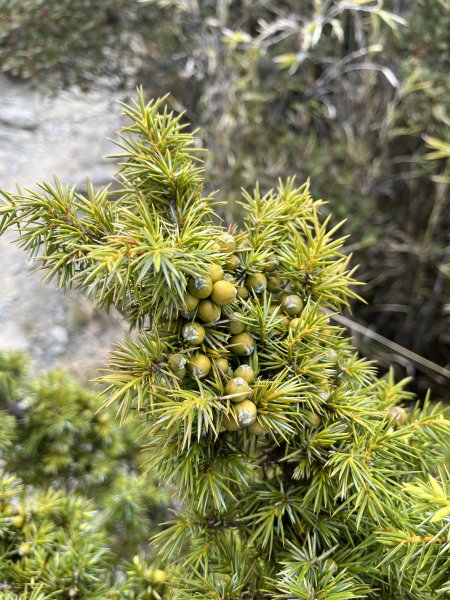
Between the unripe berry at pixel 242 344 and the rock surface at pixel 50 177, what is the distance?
48.5 inches

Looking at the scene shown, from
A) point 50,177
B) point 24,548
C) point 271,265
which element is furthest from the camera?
point 50,177

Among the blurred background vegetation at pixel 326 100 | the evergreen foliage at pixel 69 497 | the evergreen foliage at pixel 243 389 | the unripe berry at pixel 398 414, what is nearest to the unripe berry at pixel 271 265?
the evergreen foliage at pixel 243 389

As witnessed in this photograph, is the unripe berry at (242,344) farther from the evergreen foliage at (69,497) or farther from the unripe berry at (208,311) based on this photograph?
the evergreen foliage at (69,497)

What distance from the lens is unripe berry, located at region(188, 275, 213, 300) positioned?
1.65 feet

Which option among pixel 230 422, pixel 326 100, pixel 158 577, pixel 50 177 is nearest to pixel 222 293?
pixel 230 422

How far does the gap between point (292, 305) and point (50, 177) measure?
1542 millimetres

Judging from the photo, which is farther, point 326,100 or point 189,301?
point 326,100

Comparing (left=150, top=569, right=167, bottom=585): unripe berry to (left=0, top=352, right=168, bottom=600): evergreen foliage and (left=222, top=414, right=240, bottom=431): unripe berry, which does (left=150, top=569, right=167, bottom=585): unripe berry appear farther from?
(left=222, top=414, right=240, bottom=431): unripe berry

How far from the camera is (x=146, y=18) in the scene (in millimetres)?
2158

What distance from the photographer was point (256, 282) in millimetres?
588

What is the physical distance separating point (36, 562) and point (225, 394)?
39 centimetres

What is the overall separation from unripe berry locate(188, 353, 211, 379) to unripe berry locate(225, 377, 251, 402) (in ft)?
0.09

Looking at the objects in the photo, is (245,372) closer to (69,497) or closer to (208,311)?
(208,311)

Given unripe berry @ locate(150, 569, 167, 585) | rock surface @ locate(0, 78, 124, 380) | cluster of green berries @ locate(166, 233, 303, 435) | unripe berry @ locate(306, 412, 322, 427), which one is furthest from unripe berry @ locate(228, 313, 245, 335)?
rock surface @ locate(0, 78, 124, 380)
